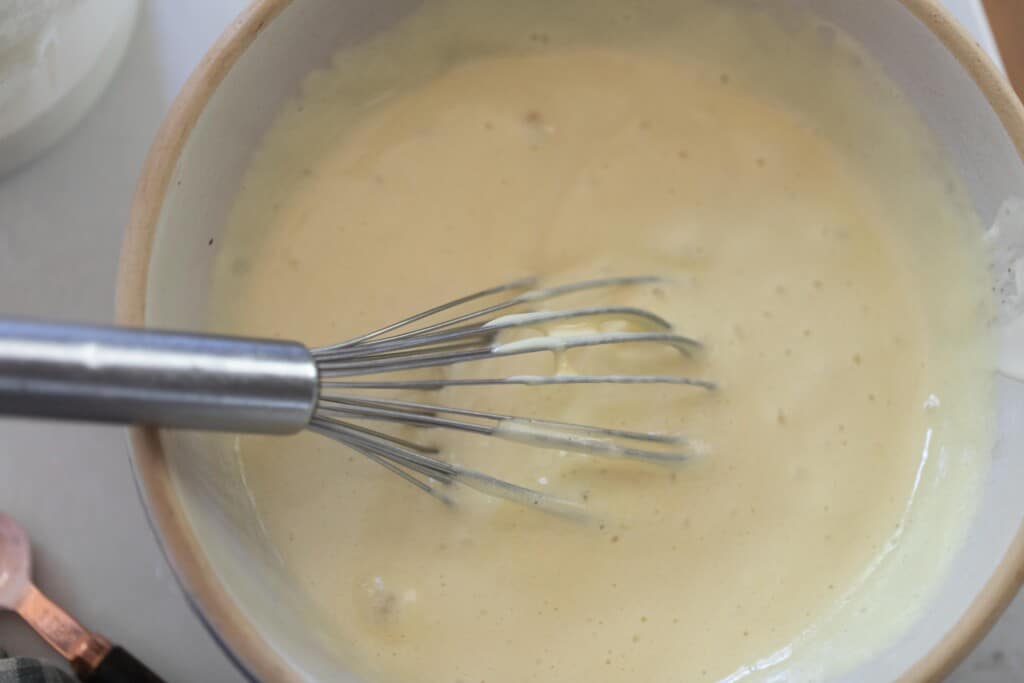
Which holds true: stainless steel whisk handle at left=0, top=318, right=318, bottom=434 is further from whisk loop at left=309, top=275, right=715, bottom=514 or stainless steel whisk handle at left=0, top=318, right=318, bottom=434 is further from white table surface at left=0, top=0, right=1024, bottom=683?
white table surface at left=0, top=0, right=1024, bottom=683

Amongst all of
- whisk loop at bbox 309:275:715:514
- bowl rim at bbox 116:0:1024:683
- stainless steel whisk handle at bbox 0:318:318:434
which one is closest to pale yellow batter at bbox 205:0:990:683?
whisk loop at bbox 309:275:715:514

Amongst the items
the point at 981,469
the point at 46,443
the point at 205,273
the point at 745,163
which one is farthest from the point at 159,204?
the point at 981,469

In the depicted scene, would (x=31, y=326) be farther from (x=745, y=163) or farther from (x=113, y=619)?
(x=745, y=163)

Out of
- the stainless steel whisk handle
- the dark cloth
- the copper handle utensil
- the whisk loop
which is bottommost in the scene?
the dark cloth

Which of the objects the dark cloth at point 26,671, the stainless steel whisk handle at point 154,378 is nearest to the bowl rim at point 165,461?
the stainless steel whisk handle at point 154,378

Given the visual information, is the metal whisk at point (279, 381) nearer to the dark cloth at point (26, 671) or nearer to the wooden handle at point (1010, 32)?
the dark cloth at point (26, 671)
